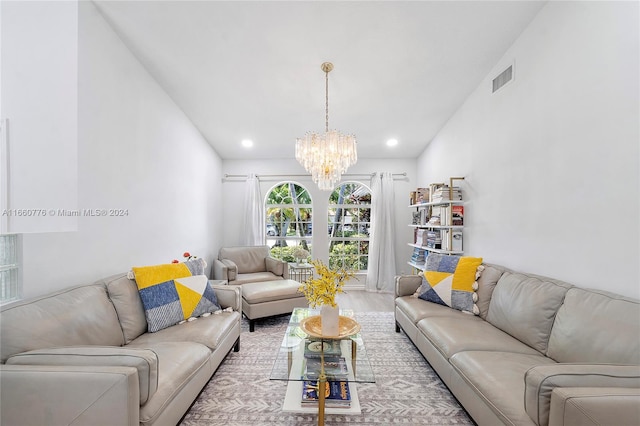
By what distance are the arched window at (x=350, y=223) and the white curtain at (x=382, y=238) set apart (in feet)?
0.99

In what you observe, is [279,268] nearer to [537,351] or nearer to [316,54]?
[316,54]

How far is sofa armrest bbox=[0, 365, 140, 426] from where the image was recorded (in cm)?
99

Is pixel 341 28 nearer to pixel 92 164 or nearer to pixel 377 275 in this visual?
pixel 92 164

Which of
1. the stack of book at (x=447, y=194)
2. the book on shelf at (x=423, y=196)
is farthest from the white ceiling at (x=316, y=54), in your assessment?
the stack of book at (x=447, y=194)

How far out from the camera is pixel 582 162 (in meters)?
1.82

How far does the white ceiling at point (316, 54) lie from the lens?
2148mm

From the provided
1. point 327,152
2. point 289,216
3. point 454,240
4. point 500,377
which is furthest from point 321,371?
point 289,216

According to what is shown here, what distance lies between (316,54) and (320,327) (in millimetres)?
2430

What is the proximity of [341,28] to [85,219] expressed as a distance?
8.13 feet

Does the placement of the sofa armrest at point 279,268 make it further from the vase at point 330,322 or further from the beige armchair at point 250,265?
the vase at point 330,322

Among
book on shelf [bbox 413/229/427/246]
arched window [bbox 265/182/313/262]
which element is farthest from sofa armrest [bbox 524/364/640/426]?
arched window [bbox 265/182/313/262]

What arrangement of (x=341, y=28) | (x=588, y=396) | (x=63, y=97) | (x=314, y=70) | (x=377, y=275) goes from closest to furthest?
1. (x=588, y=396)
2. (x=63, y=97)
3. (x=341, y=28)
4. (x=314, y=70)
5. (x=377, y=275)

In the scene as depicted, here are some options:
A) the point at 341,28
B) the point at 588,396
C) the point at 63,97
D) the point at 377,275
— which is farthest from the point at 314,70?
the point at 377,275

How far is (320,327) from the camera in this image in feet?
6.62
